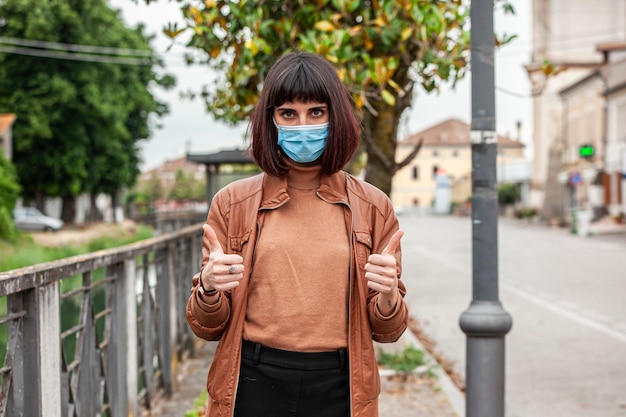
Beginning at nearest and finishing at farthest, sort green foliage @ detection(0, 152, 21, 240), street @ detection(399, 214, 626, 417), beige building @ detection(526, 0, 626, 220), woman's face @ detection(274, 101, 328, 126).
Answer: woman's face @ detection(274, 101, 328, 126)
street @ detection(399, 214, 626, 417)
green foliage @ detection(0, 152, 21, 240)
beige building @ detection(526, 0, 626, 220)

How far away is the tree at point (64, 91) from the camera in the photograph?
43906 millimetres

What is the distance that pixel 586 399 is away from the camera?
741 cm

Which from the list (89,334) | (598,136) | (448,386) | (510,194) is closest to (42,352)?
(89,334)

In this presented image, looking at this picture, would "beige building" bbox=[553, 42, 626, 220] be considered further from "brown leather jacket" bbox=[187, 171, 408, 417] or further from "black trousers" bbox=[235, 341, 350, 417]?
"black trousers" bbox=[235, 341, 350, 417]

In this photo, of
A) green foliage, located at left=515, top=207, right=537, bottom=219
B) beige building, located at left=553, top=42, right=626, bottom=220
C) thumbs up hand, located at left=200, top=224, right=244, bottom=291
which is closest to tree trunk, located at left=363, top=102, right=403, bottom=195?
thumbs up hand, located at left=200, top=224, right=244, bottom=291

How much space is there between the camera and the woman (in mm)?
2654

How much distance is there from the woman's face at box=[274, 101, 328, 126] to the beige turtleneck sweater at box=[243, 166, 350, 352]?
30cm

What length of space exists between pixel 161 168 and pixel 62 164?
120m

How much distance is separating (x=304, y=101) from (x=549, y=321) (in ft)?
33.1

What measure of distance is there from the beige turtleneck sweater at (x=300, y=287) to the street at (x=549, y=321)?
4.77 m

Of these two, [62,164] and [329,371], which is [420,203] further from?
[329,371]

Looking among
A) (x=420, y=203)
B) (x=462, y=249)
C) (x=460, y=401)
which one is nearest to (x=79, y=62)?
(x=462, y=249)

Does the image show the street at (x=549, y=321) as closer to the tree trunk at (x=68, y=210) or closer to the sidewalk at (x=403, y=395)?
the sidewalk at (x=403, y=395)

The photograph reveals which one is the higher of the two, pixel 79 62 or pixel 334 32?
pixel 79 62
